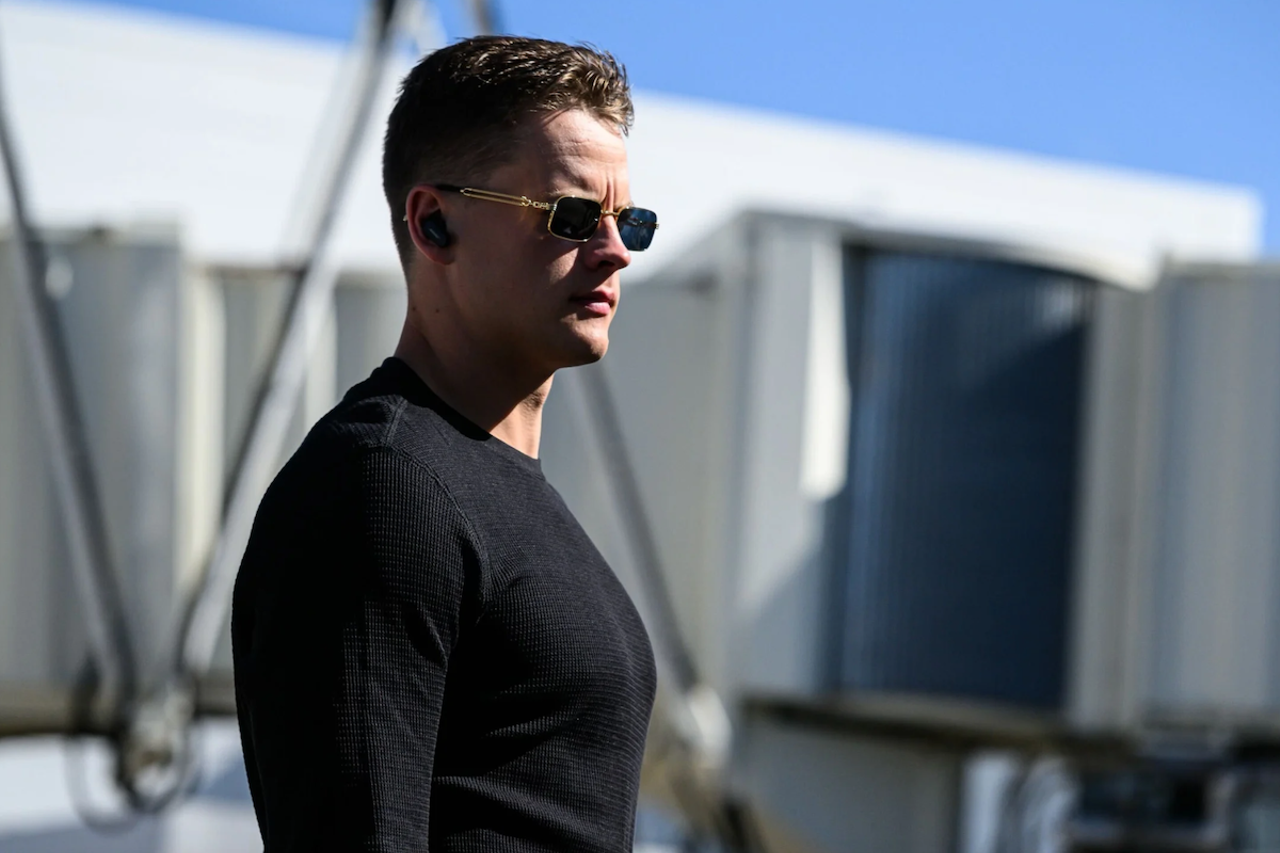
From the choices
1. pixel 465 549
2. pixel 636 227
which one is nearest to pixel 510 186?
pixel 636 227

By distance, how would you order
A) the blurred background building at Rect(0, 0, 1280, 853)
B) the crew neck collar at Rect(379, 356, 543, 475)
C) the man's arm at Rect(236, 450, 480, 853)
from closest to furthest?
the man's arm at Rect(236, 450, 480, 853) → the crew neck collar at Rect(379, 356, 543, 475) → the blurred background building at Rect(0, 0, 1280, 853)

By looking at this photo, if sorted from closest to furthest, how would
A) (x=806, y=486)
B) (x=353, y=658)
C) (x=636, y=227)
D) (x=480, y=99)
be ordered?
(x=353, y=658), (x=480, y=99), (x=636, y=227), (x=806, y=486)

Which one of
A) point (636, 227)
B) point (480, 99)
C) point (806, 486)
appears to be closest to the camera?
point (480, 99)

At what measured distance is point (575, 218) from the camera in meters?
1.66

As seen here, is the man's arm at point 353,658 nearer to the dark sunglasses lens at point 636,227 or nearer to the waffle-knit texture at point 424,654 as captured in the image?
the waffle-knit texture at point 424,654

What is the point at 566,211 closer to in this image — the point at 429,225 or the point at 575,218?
the point at 575,218

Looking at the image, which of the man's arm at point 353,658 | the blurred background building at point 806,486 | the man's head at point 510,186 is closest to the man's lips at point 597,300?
the man's head at point 510,186

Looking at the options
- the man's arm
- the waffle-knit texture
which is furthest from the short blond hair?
the man's arm

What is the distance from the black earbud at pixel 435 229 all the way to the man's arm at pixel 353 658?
11.5 inches

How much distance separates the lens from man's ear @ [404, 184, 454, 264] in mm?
1669

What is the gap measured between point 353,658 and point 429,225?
0.48 m

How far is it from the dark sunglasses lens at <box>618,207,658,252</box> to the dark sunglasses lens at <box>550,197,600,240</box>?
0.05 metres

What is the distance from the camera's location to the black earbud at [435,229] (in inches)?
65.9

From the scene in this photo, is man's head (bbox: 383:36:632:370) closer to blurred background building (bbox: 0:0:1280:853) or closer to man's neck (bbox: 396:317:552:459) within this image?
man's neck (bbox: 396:317:552:459)
